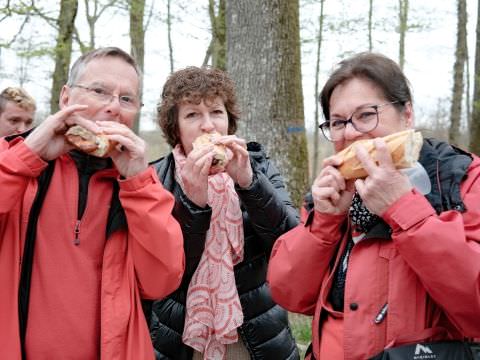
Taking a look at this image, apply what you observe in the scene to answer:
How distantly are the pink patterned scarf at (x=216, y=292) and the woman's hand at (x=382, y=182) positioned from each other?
91 cm

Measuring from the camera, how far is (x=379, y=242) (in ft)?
6.30

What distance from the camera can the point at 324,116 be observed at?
2295mm

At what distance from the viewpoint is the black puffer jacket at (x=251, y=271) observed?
7.85 feet

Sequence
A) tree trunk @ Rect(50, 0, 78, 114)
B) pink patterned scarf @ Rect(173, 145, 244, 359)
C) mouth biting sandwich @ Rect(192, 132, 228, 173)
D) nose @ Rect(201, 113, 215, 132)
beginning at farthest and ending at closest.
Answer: tree trunk @ Rect(50, 0, 78, 114) → nose @ Rect(201, 113, 215, 132) → pink patterned scarf @ Rect(173, 145, 244, 359) → mouth biting sandwich @ Rect(192, 132, 228, 173)

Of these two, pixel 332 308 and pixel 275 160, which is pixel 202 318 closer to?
pixel 332 308

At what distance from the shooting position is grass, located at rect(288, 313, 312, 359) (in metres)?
4.63

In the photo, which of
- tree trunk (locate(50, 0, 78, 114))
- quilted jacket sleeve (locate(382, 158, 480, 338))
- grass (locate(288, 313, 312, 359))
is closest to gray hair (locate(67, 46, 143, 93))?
quilted jacket sleeve (locate(382, 158, 480, 338))

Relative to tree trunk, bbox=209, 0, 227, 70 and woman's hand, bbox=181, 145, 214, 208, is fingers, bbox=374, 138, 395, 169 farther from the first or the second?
tree trunk, bbox=209, 0, 227, 70

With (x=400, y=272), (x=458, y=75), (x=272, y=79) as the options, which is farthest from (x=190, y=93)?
(x=458, y=75)

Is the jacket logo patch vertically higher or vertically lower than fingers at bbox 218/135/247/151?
lower

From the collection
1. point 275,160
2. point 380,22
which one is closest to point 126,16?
point 380,22

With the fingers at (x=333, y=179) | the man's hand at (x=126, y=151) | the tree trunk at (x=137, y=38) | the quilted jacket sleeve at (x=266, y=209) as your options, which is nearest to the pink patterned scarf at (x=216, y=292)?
the quilted jacket sleeve at (x=266, y=209)

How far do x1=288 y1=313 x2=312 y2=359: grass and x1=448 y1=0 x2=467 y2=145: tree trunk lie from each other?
12809mm

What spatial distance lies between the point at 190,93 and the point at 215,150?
1.34ft
